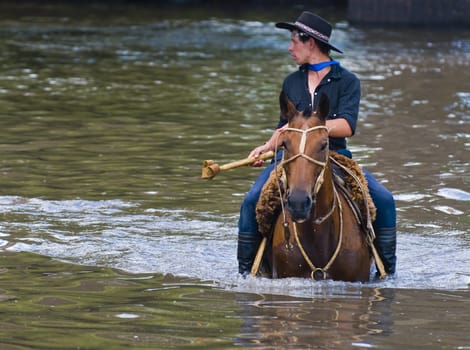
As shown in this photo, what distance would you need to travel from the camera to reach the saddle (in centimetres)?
925

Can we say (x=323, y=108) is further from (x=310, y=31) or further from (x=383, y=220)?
(x=383, y=220)

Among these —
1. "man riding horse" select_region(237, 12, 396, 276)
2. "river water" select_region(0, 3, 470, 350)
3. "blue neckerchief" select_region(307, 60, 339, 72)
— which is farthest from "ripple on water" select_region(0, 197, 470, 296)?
"blue neckerchief" select_region(307, 60, 339, 72)

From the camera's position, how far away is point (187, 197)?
46.3 feet

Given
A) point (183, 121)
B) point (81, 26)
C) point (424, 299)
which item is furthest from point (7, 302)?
point (81, 26)

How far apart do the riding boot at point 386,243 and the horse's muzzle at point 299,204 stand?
1709 millimetres

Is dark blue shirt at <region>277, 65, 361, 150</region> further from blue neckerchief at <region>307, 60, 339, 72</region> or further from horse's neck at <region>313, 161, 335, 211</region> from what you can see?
horse's neck at <region>313, 161, 335, 211</region>

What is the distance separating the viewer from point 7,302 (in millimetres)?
9156

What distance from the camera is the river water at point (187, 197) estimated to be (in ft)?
27.8

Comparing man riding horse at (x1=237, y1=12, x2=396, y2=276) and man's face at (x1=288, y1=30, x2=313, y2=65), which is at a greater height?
man's face at (x1=288, y1=30, x2=313, y2=65)

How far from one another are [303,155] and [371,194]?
1420mm

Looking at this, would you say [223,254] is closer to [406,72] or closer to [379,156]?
[379,156]

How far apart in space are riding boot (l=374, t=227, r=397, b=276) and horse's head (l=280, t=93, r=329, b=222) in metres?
1.45

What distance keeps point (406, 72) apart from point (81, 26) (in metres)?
14.0

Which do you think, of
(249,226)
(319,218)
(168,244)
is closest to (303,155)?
(319,218)
